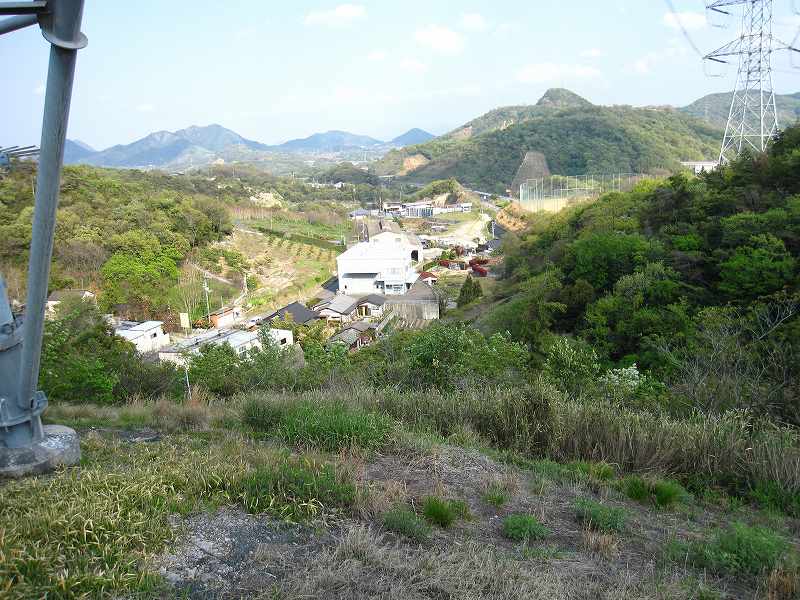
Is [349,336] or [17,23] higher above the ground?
[17,23]

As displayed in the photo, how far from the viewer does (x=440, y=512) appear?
3.06m

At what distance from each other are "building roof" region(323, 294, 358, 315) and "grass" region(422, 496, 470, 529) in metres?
21.5

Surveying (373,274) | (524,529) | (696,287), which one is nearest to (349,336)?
(373,274)

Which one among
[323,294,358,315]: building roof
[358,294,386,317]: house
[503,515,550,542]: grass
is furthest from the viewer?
[358,294,386,317]: house

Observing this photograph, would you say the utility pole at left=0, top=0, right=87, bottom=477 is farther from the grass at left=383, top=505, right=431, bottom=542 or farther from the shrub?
the shrub

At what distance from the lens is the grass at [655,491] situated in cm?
360

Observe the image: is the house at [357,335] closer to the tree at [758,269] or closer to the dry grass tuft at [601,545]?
the tree at [758,269]

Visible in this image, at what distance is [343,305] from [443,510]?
74.5ft

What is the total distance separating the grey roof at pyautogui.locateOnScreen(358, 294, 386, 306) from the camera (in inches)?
1037

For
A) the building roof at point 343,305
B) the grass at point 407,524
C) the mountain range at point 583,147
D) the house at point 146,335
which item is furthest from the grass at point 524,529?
the mountain range at point 583,147

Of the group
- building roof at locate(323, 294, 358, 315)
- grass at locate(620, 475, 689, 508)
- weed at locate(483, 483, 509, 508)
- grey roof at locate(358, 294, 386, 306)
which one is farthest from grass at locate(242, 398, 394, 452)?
grey roof at locate(358, 294, 386, 306)

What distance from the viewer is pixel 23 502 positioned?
2.65 meters

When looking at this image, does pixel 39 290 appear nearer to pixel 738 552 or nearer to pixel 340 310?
pixel 738 552

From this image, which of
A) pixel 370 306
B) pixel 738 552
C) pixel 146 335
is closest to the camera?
pixel 738 552
